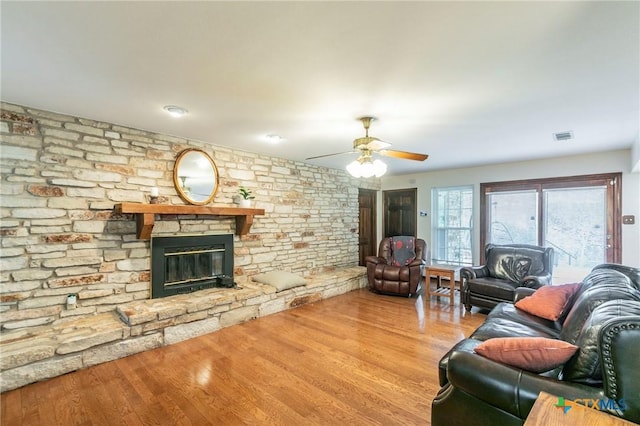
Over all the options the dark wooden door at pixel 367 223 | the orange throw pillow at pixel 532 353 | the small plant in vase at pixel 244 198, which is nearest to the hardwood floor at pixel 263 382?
the orange throw pillow at pixel 532 353

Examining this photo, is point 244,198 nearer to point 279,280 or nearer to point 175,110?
point 279,280

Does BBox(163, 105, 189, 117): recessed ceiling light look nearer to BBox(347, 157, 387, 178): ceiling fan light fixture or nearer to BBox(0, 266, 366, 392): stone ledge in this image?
BBox(347, 157, 387, 178): ceiling fan light fixture

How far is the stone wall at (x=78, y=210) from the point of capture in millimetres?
2709

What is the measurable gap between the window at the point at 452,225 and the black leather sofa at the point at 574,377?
13.5 feet

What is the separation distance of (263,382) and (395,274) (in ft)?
10.5

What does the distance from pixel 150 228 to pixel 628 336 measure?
12.4 ft

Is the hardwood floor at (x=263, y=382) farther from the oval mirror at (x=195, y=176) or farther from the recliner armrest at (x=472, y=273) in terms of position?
the oval mirror at (x=195, y=176)

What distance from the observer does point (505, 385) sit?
1.37m

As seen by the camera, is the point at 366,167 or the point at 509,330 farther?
the point at 366,167

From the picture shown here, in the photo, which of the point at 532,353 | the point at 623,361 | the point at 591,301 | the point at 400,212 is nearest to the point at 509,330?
the point at 591,301

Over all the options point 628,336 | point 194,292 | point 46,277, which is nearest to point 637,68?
point 628,336

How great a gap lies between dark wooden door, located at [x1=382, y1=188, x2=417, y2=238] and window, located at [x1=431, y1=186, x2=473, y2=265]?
451 mm

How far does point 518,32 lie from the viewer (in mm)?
1622

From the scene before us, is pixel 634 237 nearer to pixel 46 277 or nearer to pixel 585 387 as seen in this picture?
pixel 585 387
